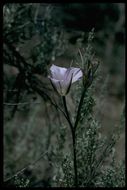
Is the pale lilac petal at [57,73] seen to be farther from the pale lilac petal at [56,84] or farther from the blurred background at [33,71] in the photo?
the blurred background at [33,71]

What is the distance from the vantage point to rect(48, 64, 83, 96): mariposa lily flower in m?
1.32

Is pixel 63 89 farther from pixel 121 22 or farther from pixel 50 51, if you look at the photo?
pixel 121 22

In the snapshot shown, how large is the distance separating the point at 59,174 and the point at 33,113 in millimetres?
1185

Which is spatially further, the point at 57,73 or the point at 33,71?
the point at 33,71

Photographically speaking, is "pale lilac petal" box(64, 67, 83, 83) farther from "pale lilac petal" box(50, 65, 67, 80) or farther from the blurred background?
the blurred background

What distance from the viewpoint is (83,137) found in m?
1.80

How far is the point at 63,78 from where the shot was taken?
135 cm

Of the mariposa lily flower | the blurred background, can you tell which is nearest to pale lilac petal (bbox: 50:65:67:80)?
the mariposa lily flower

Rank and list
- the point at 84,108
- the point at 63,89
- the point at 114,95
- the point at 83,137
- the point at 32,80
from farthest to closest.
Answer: the point at 114,95
the point at 32,80
the point at 83,137
the point at 84,108
the point at 63,89

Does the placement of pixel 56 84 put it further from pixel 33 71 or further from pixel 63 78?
pixel 33 71

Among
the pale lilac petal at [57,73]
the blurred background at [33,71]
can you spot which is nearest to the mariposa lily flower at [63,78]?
the pale lilac petal at [57,73]

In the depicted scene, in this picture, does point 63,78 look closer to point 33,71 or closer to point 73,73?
point 73,73

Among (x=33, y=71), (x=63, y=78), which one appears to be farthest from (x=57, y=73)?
(x=33, y=71)

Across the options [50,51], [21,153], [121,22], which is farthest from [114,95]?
[50,51]
